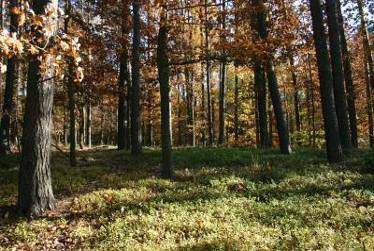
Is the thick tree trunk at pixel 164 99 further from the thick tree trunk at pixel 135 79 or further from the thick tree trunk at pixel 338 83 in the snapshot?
the thick tree trunk at pixel 338 83

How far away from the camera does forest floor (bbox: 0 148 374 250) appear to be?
877 centimetres

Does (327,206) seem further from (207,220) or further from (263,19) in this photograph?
(263,19)

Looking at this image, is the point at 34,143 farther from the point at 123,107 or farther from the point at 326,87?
the point at 123,107

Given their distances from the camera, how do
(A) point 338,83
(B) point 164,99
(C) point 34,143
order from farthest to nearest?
(A) point 338,83
(B) point 164,99
(C) point 34,143

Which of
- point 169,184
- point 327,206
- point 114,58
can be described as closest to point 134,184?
point 169,184

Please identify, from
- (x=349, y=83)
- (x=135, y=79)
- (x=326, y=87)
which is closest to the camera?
(x=326, y=87)

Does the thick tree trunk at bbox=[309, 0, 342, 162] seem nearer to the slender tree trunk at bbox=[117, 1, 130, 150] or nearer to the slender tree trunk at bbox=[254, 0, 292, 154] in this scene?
the slender tree trunk at bbox=[254, 0, 292, 154]

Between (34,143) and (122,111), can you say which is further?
(122,111)

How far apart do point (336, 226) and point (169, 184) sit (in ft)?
18.4

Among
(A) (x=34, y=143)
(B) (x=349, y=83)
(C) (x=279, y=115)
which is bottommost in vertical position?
(A) (x=34, y=143)

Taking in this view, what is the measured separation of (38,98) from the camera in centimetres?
1062

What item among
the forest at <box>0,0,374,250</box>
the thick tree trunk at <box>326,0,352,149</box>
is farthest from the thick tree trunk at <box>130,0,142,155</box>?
the thick tree trunk at <box>326,0,352,149</box>

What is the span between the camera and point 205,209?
35.1ft

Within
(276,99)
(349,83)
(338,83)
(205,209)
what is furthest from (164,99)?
(349,83)
